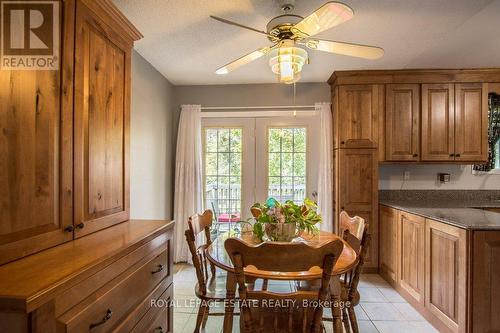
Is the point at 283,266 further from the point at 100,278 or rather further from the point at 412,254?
the point at 412,254

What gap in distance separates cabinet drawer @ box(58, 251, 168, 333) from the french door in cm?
222

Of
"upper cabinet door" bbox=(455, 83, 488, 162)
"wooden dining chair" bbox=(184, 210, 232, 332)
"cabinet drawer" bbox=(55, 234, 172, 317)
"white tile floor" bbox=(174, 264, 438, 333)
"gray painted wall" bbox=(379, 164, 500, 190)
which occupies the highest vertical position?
"upper cabinet door" bbox=(455, 83, 488, 162)

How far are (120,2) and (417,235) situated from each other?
3.04 m

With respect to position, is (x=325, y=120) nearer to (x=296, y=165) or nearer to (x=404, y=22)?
(x=296, y=165)

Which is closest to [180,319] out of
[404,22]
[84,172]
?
[84,172]

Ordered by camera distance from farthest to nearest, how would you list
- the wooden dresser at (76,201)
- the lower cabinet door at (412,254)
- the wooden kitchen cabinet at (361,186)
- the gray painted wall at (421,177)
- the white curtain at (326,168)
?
the gray painted wall at (421,177) < the white curtain at (326,168) < the wooden kitchen cabinet at (361,186) < the lower cabinet door at (412,254) < the wooden dresser at (76,201)

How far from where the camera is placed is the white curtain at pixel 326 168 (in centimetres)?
341

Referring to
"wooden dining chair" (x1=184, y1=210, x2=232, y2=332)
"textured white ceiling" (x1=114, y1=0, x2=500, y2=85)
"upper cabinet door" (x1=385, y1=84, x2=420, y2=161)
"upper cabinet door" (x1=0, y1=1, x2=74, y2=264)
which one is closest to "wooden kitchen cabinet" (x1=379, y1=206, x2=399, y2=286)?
"upper cabinet door" (x1=385, y1=84, x2=420, y2=161)

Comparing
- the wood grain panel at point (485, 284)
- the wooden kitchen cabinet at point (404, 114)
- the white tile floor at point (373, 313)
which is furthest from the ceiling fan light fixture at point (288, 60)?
the white tile floor at point (373, 313)

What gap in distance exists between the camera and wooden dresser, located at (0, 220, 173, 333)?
2.40ft

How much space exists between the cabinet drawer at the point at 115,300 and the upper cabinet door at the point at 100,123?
0.34m

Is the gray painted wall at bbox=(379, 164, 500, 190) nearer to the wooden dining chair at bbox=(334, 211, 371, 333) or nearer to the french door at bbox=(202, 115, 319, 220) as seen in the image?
the french door at bbox=(202, 115, 319, 220)

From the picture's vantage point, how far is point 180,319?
229 centimetres

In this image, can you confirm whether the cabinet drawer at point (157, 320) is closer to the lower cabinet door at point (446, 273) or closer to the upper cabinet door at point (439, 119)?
the lower cabinet door at point (446, 273)
